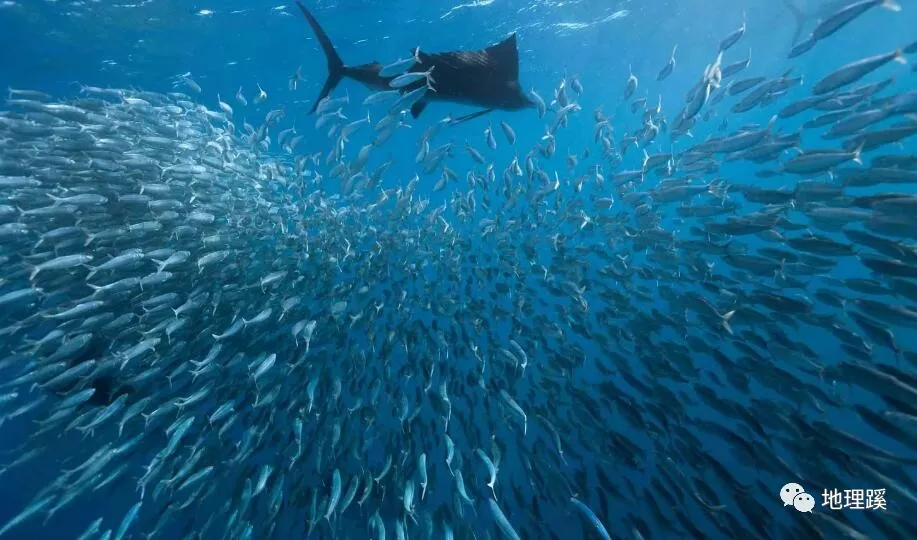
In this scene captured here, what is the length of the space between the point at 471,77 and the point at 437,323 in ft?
15.6

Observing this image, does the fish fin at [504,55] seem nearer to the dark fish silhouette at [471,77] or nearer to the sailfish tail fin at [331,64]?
the dark fish silhouette at [471,77]

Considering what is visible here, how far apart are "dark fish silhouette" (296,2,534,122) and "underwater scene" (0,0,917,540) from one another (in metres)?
0.05

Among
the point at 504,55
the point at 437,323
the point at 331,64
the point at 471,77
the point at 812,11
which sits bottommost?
the point at 812,11

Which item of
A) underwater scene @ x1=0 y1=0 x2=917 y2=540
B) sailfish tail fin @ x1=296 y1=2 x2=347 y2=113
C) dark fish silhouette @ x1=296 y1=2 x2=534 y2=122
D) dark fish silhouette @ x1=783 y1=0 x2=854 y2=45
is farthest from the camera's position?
dark fish silhouette @ x1=783 y1=0 x2=854 y2=45

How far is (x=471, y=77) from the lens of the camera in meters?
8.16

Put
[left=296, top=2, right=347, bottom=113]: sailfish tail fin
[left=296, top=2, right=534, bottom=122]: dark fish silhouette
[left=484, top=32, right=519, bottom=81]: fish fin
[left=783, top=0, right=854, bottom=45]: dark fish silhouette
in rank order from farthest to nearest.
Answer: [left=783, top=0, right=854, bottom=45]: dark fish silhouette → [left=296, top=2, right=347, bottom=113]: sailfish tail fin → [left=484, top=32, right=519, bottom=81]: fish fin → [left=296, top=2, right=534, bottom=122]: dark fish silhouette

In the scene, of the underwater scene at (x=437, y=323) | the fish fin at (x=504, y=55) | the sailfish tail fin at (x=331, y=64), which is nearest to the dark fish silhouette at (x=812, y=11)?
the underwater scene at (x=437, y=323)

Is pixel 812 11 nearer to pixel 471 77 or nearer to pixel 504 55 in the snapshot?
pixel 504 55

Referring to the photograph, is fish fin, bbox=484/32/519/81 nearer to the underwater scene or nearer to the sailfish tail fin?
the underwater scene

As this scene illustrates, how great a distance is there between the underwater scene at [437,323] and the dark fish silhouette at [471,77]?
55 mm

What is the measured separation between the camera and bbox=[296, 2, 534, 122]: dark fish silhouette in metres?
7.89

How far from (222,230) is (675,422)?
8455mm

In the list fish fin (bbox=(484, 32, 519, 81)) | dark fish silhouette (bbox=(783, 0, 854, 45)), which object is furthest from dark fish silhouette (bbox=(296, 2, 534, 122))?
dark fish silhouette (bbox=(783, 0, 854, 45))

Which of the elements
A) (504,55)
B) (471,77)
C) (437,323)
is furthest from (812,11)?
(437,323)
